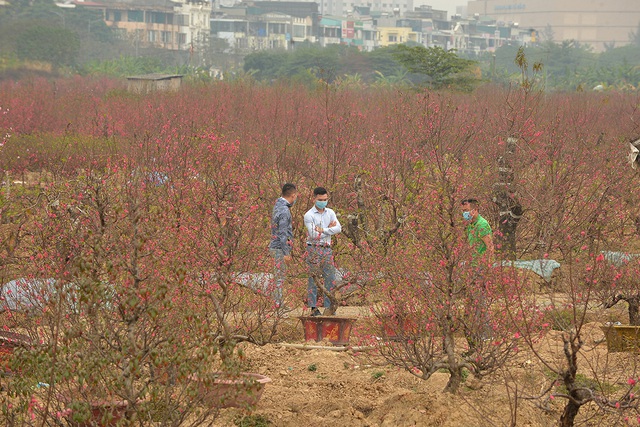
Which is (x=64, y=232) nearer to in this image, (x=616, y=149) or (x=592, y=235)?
(x=592, y=235)

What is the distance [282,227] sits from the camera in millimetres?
10289

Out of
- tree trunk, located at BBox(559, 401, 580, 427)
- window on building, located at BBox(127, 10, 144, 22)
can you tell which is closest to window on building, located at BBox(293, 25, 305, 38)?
window on building, located at BBox(127, 10, 144, 22)

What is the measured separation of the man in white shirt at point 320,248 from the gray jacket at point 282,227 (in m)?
0.21

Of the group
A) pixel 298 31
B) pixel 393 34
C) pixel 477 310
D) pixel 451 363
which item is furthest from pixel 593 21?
pixel 451 363

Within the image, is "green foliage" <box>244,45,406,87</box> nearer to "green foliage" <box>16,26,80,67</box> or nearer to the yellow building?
"green foliage" <box>16,26,80,67</box>

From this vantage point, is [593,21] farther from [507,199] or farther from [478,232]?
[478,232]

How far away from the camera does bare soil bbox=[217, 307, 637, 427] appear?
7012mm

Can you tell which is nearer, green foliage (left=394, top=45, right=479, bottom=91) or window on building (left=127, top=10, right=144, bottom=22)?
green foliage (left=394, top=45, right=479, bottom=91)

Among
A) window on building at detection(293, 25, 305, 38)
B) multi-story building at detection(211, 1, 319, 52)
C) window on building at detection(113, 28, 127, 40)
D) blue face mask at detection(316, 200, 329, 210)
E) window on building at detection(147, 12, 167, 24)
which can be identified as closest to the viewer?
blue face mask at detection(316, 200, 329, 210)

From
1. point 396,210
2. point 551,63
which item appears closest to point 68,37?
point 551,63

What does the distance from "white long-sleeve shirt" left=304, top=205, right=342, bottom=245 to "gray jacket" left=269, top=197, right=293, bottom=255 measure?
0.21 meters

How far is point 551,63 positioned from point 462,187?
78.8 m

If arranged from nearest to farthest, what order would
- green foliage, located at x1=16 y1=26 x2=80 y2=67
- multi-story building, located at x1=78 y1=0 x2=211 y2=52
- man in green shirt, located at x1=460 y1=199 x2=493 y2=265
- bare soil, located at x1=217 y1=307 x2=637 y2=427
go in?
1. bare soil, located at x1=217 y1=307 x2=637 y2=427
2. man in green shirt, located at x1=460 y1=199 x2=493 y2=265
3. green foliage, located at x1=16 y1=26 x2=80 y2=67
4. multi-story building, located at x1=78 y1=0 x2=211 y2=52

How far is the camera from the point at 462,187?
1225 centimetres
